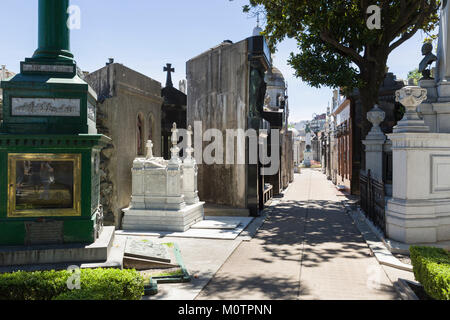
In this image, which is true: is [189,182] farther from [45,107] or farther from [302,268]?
[45,107]

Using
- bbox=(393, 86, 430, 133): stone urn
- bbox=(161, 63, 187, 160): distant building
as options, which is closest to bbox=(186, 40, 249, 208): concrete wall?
bbox=(161, 63, 187, 160): distant building

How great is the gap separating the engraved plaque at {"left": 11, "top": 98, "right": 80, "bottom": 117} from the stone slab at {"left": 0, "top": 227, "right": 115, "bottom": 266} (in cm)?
207

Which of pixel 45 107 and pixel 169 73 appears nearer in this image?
pixel 45 107

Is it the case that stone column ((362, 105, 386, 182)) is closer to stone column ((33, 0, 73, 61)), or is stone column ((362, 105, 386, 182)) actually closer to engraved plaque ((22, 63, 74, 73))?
engraved plaque ((22, 63, 74, 73))

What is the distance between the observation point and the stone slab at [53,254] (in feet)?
18.3

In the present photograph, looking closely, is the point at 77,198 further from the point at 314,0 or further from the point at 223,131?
the point at 314,0

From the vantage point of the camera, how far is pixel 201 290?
543 cm

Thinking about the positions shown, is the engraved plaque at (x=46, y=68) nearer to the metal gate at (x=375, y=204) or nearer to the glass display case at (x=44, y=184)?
the glass display case at (x=44, y=184)

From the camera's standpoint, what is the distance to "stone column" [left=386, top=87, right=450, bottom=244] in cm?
786

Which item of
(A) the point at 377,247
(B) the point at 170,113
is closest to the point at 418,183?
(A) the point at 377,247

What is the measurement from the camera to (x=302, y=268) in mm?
Result: 6516

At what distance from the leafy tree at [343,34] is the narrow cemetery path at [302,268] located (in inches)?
255

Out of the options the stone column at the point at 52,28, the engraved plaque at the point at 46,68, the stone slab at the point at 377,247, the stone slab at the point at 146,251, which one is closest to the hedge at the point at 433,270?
the stone slab at the point at 377,247

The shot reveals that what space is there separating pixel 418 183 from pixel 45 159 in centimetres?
724
